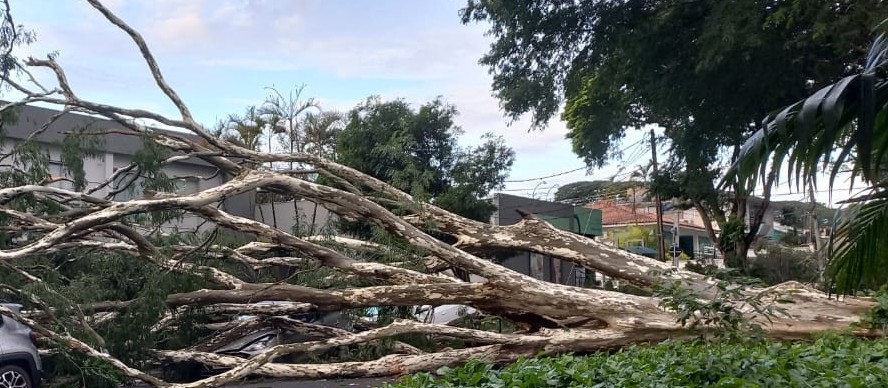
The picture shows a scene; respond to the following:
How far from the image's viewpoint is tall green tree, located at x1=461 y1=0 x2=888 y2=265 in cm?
1117

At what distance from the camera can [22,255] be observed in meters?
7.98

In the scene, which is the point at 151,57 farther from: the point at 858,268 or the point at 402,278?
the point at 858,268

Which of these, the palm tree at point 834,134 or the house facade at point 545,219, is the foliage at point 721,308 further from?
the house facade at point 545,219

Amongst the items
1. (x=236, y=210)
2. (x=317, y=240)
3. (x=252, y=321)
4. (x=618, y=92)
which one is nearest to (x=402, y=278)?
(x=317, y=240)

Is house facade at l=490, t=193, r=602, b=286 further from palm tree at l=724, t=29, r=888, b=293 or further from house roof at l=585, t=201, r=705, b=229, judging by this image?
house roof at l=585, t=201, r=705, b=229

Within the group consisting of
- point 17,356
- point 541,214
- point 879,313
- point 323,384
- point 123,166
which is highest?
point 123,166

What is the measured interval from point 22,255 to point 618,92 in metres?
9.81

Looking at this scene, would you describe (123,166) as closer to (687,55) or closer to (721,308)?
(687,55)

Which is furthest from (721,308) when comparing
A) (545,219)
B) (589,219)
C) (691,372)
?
(589,219)

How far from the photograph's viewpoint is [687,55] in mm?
12477

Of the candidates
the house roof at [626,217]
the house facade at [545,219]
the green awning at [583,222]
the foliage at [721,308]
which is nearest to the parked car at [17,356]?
the foliage at [721,308]

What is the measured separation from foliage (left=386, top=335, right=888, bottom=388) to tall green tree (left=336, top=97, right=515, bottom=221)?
10388mm

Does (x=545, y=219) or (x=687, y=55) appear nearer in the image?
(x=687, y=55)

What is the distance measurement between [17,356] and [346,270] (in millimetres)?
3327
